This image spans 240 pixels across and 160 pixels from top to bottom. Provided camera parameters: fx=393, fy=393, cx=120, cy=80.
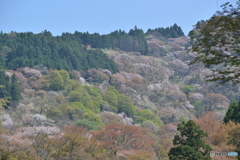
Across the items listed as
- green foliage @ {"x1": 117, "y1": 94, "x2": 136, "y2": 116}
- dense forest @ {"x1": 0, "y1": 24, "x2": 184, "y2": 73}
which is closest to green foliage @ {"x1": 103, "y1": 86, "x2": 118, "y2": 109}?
green foliage @ {"x1": 117, "y1": 94, "x2": 136, "y2": 116}

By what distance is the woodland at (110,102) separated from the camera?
2817 cm

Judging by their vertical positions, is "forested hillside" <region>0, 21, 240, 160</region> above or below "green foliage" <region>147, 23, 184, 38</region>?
below

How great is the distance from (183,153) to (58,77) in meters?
42.0

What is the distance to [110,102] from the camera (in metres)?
66.1

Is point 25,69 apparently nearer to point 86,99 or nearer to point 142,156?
point 86,99

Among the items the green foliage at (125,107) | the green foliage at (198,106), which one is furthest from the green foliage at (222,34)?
the green foliage at (198,106)

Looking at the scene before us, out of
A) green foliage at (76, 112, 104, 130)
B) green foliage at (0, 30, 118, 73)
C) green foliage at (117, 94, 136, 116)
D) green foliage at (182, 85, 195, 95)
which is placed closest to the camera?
green foliage at (76, 112, 104, 130)

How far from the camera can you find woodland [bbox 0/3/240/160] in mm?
28172

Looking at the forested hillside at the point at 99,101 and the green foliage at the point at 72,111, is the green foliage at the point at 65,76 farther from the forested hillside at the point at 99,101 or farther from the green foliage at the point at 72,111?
the green foliage at the point at 72,111

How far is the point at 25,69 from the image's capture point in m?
65.0

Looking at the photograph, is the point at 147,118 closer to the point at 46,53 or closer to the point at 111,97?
the point at 111,97

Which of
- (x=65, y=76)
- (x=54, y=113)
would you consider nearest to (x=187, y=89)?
(x=65, y=76)

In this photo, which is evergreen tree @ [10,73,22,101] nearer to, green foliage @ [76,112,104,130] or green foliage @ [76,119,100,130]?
green foliage @ [76,112,104,130]

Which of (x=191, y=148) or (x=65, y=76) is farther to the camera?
(x=65, y=76)
